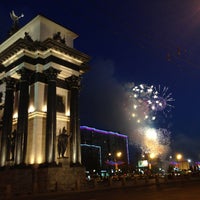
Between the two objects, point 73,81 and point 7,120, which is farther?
point 73,81

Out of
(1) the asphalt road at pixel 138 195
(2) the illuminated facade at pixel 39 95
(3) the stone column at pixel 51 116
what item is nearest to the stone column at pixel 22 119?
(2) the illuminated facade at pixel 39 95

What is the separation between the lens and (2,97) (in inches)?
1532

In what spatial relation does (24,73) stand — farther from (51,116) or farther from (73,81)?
(51,116)

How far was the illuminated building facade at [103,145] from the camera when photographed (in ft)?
383

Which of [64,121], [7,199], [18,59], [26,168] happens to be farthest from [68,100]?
[7,199]

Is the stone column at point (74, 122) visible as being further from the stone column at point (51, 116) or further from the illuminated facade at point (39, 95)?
the stone column at point (51, 116)

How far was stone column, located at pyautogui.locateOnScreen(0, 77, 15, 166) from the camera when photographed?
3222 centimetres

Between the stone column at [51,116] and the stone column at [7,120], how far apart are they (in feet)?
17.8

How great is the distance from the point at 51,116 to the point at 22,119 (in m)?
3.50

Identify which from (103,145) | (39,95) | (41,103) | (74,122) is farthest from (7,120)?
(103,145)

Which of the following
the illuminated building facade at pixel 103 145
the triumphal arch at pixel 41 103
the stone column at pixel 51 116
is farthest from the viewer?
the illuminated building facade at pixel 103 145

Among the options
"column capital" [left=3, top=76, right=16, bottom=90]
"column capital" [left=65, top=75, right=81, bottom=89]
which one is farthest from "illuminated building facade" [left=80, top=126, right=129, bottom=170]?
"column capital" [left=3, top=76, right=16, bottom=90]

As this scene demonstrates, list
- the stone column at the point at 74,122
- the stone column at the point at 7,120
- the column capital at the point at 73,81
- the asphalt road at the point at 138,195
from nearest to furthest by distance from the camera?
the asphalt road at the point at 138,195 → the stone column at the point at 7,120 → the stone column at the point at 74,122 → the column capital at the point at 73,81

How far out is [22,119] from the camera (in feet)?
104
